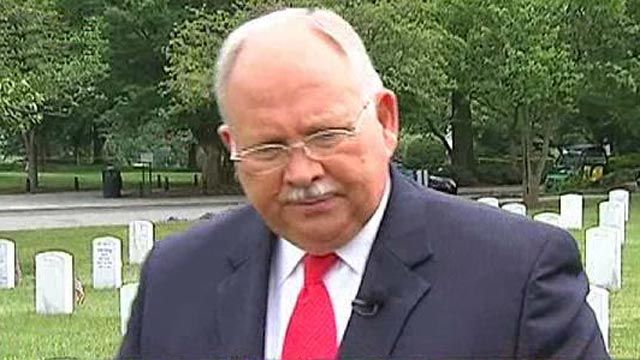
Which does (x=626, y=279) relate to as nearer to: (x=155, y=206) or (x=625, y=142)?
(x=155, y=206)

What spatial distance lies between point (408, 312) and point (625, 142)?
5414 centimetres

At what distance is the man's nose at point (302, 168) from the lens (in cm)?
211

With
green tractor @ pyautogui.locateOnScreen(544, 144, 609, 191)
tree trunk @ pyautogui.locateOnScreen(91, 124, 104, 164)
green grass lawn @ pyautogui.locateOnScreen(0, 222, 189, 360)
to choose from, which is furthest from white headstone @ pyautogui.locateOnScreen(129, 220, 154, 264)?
tree trunk @ pyautogui.locateOnScreen(91, 124, 104, 164)

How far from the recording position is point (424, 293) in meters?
2.19

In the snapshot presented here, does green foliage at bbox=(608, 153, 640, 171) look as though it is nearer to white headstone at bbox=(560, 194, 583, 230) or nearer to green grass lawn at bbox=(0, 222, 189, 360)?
white headstone at bbox=(560, 194, 583, 230)

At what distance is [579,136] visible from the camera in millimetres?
58406

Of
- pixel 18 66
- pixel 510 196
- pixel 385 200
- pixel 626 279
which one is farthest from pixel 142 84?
pixel 385 200

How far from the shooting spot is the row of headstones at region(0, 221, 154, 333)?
43.4 ft

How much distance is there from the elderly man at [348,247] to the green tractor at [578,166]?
4168 centimetres

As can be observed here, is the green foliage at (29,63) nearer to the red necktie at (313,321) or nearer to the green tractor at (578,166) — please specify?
the red necktie at (313,321)

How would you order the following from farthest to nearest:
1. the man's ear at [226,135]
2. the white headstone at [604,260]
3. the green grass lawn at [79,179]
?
the green grass lawn at [79,179]
the white headstone at [604,260]
the man's ear at [226,135]

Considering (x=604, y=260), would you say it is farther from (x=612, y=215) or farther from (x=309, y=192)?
(x=309, y=192)

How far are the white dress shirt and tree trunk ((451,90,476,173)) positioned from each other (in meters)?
42.5

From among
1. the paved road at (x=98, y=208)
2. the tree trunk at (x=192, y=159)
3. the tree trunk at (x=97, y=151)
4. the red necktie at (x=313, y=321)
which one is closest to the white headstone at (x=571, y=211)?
the paved road at (x=98, y=208)
